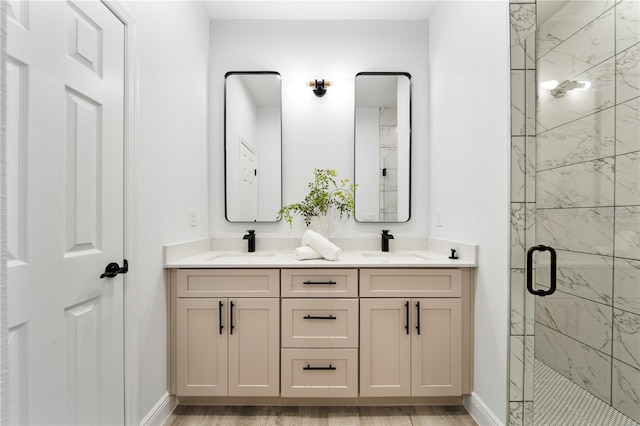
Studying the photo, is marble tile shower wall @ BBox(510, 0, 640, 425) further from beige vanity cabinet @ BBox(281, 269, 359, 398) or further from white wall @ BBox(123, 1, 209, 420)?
white wall @ BBox(123, 1, 209, 420)

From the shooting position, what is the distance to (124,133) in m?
1.41

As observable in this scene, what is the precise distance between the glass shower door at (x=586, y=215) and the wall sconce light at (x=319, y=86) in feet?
4.54

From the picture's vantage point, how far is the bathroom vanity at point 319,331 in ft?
5.93

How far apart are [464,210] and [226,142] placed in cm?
181

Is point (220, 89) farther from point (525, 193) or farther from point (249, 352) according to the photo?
point (525, 193)

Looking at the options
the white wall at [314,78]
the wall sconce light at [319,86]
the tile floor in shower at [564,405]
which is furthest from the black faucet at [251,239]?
the tile floor in shower at [564,405]

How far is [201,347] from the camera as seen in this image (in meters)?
1.81

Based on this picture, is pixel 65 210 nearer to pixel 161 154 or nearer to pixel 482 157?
pixel 161 154

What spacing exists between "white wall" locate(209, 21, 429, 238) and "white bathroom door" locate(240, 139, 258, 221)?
0.15 meters

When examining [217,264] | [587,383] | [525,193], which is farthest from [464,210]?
[217,264]

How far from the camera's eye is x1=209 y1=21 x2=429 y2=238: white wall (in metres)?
2.45

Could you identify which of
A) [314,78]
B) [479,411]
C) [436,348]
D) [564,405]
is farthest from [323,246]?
[564,405]

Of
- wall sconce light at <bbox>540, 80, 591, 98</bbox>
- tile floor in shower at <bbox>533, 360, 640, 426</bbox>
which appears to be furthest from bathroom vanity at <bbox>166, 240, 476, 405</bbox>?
wall sconce light at <bbox>540, 80, 591, 98</bbox>

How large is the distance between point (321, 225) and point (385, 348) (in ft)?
3.15
